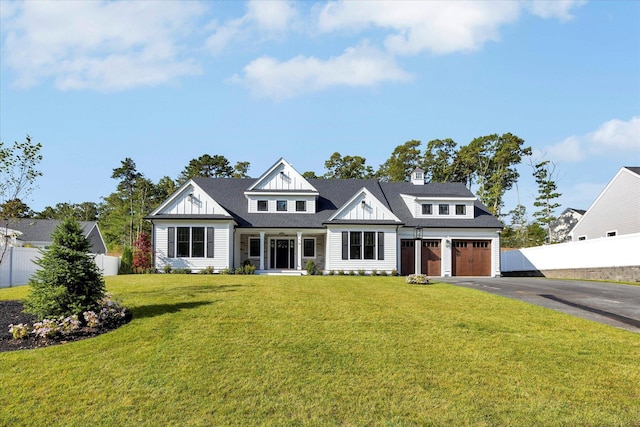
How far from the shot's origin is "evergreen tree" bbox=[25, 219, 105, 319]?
8.99 meters

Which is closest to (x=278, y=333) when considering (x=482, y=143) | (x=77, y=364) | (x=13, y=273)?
(x=77, y=364)

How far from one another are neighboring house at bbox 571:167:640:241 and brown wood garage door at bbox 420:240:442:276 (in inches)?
422

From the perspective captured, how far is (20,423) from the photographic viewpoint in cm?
544

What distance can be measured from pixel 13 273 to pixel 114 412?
16.2 metres

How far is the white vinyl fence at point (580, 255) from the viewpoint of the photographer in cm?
2130

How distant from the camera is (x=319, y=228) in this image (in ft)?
87.7

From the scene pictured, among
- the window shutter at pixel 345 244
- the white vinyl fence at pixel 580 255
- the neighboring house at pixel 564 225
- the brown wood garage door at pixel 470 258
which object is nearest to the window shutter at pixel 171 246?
the window shutter at pixel 345 244

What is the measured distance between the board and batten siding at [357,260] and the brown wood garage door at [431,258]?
2.57m

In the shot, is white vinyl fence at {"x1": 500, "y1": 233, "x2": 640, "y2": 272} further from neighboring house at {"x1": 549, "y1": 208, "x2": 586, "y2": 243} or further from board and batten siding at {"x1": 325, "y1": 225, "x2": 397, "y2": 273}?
neighboring house at {"x1": 549, "y1": 208, "x2": 586, "y2": 243}

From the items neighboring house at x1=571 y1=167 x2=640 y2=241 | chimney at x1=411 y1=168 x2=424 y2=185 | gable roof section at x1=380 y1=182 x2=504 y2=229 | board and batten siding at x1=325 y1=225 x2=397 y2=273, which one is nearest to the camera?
board and batten siding at x1=325 y1=225 x2=397 y2=273

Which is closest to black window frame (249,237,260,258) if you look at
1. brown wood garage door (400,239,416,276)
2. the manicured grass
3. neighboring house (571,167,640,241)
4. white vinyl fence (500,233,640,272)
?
brown wood garage door (400,239,416,276)

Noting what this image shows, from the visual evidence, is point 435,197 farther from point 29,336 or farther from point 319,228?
point 29,336

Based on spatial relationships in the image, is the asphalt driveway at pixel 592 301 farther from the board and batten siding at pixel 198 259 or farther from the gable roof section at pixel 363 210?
the board and batten siding at pixel 198 259

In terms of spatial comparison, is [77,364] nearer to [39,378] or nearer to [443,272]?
[39,378]
